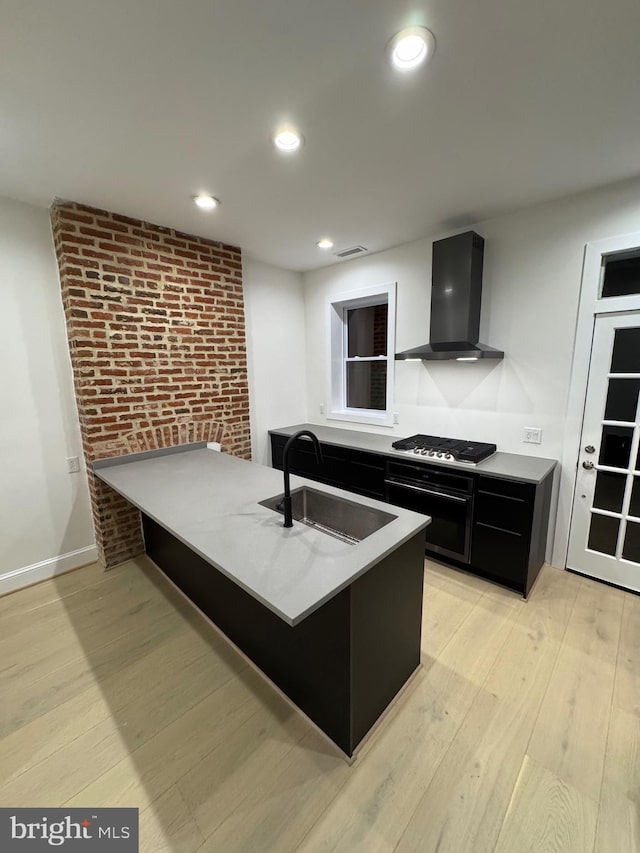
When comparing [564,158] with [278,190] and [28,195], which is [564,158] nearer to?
[278,190]

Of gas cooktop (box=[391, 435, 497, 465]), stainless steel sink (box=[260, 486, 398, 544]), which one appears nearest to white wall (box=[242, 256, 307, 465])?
gas cooktop (box=[391, 435, 497, 465])

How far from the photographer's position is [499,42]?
1188 mm

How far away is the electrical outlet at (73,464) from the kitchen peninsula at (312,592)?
857mm

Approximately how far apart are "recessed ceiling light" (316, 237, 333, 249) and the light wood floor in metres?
3.10

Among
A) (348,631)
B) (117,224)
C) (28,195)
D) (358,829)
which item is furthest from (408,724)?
(28,195)

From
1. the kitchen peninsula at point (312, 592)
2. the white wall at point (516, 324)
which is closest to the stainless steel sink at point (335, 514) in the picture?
the kitchen peninsula at point (312, 592)

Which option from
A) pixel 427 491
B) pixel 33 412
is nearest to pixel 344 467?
pixel 427 491

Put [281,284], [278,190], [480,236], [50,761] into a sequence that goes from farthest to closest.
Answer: [281,284] → [480,236] → [278,190] → [50,761]

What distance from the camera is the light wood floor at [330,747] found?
119 centimetres

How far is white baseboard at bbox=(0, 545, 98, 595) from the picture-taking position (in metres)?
2.45

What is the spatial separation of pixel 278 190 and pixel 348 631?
2.49 m

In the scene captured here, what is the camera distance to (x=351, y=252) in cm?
335

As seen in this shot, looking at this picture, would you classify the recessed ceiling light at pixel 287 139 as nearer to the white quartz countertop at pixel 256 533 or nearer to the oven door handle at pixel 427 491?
the white quartz countertop at pixel 256 533
